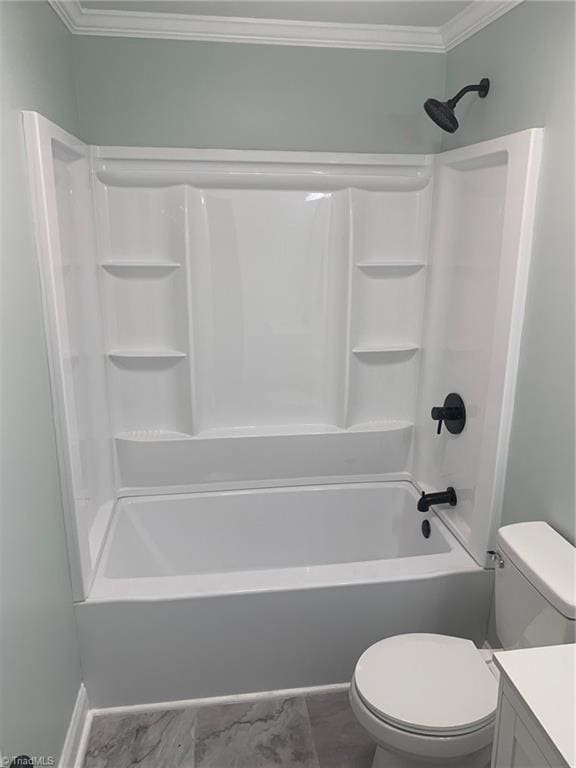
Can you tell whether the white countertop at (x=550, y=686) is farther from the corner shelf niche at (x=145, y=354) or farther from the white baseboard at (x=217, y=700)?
the corner shelf niche at (x=145, y=354)

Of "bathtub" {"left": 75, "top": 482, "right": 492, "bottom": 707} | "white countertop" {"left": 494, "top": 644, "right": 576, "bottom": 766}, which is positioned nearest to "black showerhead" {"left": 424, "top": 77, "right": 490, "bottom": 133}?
"bathtub" {"left": 75, "top": 482, "right": 492, "bottom": 707}

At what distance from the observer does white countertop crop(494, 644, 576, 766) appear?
98 cm

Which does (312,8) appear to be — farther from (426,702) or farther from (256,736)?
(256,736)

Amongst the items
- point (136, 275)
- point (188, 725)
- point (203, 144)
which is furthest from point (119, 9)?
point (188, 725)

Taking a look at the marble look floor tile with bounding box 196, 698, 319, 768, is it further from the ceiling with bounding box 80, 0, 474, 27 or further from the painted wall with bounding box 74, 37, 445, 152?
the ceiling with bounding box 80, 0, 474, 27

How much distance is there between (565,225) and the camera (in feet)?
5.16

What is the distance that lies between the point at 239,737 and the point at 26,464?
1202 mm

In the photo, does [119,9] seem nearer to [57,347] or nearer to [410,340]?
[57,347]

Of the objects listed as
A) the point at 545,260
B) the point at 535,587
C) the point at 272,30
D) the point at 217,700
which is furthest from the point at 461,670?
the point at 272,30

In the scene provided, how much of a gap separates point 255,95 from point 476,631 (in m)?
2.22

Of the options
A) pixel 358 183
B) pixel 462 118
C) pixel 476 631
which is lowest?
pixel 476 631

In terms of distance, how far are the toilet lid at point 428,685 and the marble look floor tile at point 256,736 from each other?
1.66 feet

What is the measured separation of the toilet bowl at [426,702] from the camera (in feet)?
4.73

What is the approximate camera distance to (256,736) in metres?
1.92
